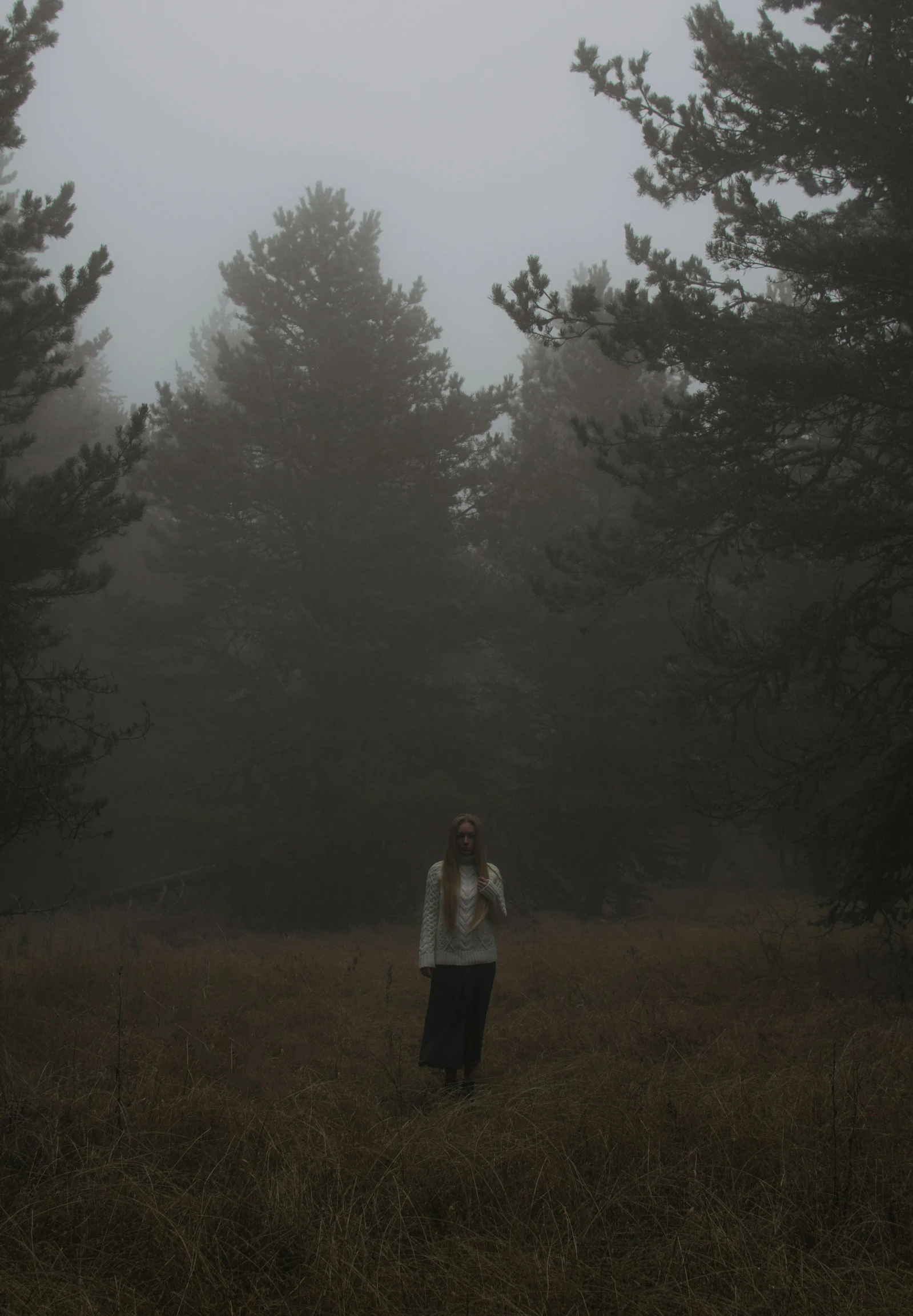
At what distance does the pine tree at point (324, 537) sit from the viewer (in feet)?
58.6

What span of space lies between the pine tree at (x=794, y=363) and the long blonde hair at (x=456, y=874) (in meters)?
3.27

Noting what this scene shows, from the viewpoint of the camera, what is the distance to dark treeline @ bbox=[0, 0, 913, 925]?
30.6 ft

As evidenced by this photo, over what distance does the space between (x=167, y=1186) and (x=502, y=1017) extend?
4.95 metres

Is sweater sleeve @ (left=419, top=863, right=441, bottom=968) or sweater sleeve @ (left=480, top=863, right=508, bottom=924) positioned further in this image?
sweater sleeve @ (left=480, top=863, right=508, bottom=924)

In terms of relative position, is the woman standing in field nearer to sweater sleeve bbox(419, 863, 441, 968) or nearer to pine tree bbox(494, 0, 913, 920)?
sweater sleeve bbox(419, 863, 441, 968)

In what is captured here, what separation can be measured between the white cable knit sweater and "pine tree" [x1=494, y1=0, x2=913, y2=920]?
3.22 m

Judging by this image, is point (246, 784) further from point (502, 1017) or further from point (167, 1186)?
point (167, 1186)

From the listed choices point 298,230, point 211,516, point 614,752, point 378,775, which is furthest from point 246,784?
point 298,230

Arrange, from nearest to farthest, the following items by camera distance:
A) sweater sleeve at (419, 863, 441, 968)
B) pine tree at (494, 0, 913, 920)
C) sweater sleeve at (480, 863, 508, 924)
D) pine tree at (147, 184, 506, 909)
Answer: sweater sleeve at (419, 863, 441, 968) < sweater sleeve at (480, 863, 508, 924) < pine tree at (494, 0, 913, 920) < pine tree at (147, 184, 506, 909)

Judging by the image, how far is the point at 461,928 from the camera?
20.7ft

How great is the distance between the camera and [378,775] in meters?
17.7

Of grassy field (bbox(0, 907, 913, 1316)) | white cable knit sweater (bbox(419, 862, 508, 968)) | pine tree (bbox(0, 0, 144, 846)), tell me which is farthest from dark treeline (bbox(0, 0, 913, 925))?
white cable knit sweater (bbox(419, 862, 508, 968))

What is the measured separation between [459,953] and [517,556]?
48.8ft

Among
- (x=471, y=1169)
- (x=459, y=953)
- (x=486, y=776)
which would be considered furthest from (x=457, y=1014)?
(x=486, y=776)
